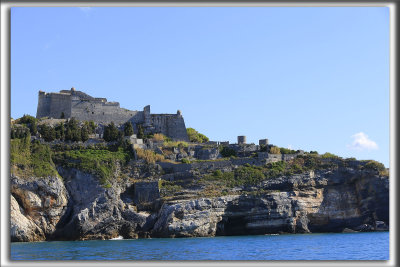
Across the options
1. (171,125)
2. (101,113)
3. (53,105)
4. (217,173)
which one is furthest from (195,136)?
(53,105)

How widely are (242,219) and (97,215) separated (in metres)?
14.1

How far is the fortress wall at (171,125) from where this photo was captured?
73625mm

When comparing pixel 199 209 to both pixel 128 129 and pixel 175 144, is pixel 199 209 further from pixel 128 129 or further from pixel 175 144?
pixel 128 129

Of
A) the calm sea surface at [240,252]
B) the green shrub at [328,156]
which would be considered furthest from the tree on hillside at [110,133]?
the calm sea surface at [240,252]

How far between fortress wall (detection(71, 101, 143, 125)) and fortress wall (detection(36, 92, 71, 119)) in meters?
0.88

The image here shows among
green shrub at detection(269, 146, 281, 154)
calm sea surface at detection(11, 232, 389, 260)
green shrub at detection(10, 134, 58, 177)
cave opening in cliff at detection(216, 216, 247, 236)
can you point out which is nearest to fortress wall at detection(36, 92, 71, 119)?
green shrub at detection(10, 134, 58, 177)

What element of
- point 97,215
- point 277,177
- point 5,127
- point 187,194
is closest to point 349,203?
point 277,177

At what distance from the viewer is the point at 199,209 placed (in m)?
54.4

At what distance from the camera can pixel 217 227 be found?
55.8m

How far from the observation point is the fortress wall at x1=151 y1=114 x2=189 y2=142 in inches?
2899

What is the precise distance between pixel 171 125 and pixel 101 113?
29.8ft

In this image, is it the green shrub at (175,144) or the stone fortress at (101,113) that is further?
the stone fortress at (101,113)

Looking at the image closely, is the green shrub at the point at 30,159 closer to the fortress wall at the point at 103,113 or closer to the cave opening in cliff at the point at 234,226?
the fortress wall at the point at 103,113
